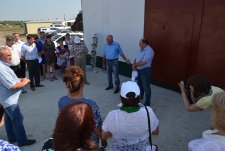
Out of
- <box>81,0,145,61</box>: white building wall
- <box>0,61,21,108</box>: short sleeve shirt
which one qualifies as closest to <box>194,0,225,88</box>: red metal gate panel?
<box>81,0,145,61</box>: white building wall

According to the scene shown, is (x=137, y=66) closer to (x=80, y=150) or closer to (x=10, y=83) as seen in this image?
(x=10, y=83)

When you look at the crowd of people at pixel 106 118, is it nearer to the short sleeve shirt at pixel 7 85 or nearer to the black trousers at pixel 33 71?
the short sleeve shirt at pixel 7 85

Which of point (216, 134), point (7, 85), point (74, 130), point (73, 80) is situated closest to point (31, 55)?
point (7, 85)

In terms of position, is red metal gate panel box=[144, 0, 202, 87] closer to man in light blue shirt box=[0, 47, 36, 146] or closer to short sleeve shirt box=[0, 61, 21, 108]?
man in light blue shirt box=[0, 47, 36, 146]

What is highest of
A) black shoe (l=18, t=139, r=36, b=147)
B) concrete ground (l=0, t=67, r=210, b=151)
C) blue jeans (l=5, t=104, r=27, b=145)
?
blue jeans (l=5, t=104, r=27, b=145)

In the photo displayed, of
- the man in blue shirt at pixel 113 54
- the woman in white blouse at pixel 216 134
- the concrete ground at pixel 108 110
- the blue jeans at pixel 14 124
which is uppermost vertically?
the woman in white blouse at pixel 216 134

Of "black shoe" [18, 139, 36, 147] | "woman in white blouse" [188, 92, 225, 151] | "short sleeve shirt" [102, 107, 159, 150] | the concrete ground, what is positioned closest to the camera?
"woman in white blouse" [188, 92, 225, 151]

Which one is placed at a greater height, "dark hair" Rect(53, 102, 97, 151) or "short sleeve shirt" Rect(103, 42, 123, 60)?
"dark hair" Rect(53, 102, 97, 151)

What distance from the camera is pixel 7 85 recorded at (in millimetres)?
3502

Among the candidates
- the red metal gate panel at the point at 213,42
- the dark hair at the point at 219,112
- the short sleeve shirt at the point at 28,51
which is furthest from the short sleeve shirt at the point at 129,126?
the short sleeve shirt at the point at 28,51

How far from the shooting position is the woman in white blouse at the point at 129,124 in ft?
7.34

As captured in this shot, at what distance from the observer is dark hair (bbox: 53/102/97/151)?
5.11 ft

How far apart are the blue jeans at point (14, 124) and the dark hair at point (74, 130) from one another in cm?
244

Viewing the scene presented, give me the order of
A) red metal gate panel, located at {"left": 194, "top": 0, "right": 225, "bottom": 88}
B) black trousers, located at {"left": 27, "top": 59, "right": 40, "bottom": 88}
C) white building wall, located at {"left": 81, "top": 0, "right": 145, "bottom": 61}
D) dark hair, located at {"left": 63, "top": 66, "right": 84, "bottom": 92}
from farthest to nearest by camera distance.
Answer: white building wall, located at {"left": 81, "top": 0, "right": 145, "bottom": 61} < black trousers, located at {"left": 27, "top": 59, "right": 40, "bottom": 88} < red metal gate panel, located at {"left": 194, "top": 0, "right": 225, "bottom": 88} < dark hair, located at {"left": 63, "top": 66, "right": 84, "bottom": 92}
